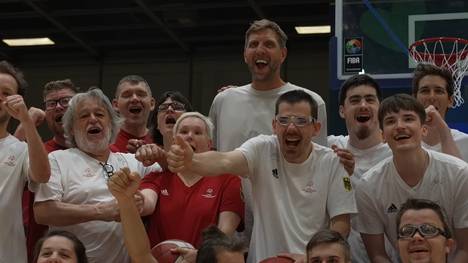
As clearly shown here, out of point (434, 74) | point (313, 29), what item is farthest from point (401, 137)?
point (313, 29)

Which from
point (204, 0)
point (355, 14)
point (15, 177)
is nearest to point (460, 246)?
point (15, 177)

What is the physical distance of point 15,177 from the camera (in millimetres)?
5277

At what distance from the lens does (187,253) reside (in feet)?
15.7

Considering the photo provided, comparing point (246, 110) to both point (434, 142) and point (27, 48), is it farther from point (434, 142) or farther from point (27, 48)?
point (27, 48)

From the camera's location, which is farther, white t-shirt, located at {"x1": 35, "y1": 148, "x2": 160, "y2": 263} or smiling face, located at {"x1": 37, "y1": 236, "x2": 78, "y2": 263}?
white t-shirt, located at {"x1": 35, "y1": 148, "x2": 160, "y2": 263}

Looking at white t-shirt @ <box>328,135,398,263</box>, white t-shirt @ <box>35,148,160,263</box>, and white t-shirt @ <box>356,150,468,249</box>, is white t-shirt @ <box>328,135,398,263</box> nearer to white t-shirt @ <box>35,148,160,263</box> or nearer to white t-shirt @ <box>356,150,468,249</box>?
white t-shirt @ <box>356,150,468,249</box>

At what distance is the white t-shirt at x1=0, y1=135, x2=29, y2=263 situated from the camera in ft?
17.0

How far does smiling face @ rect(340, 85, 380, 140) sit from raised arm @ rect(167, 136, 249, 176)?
1.19 m

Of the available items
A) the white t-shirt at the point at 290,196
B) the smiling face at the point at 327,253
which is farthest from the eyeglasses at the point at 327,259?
the white t-shirt at the point at 290,196

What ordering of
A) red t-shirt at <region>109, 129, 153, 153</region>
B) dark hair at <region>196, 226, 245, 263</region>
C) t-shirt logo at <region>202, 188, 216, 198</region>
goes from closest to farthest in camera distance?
dark hair at <region>196, 226, 245, 263</region> → t-shirt logo at <region>202, 188, 216, 198</region> → red t-shirt at <region>109, 129, 153, 153</region>

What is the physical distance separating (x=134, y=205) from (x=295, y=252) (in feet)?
3.33

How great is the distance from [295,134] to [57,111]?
217cm

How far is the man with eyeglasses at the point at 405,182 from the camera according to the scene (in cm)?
518

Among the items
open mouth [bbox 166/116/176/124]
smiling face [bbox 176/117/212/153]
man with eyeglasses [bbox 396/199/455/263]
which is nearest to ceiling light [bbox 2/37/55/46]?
open mouth [bbox 166/116/176/124]
